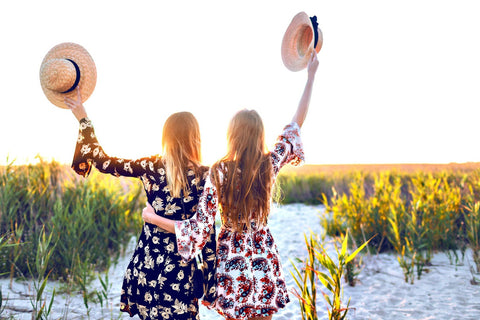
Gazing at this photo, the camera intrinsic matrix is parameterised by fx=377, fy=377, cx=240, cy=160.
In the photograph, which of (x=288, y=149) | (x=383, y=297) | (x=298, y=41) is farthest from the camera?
(x=383, y=297)

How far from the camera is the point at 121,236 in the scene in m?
5.60

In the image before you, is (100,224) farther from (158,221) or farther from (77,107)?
(158,221)

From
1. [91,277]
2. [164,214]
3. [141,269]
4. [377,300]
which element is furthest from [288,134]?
[91,277]

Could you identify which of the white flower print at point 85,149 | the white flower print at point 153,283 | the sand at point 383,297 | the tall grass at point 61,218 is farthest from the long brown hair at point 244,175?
the tall grass at point 61,218

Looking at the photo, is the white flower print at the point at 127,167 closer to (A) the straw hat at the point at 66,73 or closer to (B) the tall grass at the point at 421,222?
(A) the straw hat at the point at 66,73

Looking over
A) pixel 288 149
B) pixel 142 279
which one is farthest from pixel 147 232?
pixel 288 149

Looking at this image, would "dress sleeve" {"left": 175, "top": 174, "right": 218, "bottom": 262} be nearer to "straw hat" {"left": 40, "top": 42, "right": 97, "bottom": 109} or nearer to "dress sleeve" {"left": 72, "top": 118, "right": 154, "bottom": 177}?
"dress sleeve" {"left": 72, "top": 118, "right": 154, "bottom": 177}

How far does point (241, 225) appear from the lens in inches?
83.8

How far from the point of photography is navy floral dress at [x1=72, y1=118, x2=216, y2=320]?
2.26 metres

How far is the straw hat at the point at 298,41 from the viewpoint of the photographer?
2.96m

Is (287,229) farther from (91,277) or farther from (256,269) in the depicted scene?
(256,269)

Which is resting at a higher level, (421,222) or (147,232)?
(147,232)

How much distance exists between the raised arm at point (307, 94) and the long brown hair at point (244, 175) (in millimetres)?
460

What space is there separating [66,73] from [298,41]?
180 cm
